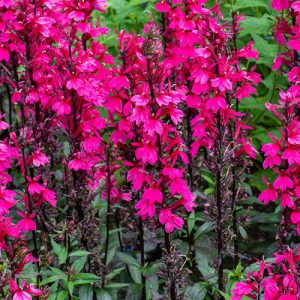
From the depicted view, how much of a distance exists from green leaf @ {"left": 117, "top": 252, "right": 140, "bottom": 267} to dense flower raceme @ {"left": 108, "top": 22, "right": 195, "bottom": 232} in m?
0.46

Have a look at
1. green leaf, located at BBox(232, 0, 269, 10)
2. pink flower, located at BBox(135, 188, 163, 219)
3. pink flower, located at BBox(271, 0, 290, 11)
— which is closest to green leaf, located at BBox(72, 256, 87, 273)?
pink flower, located at BBox(135, 188, 163, 219)

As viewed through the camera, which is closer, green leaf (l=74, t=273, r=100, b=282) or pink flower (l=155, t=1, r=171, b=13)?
green leaf (l=74, t=273, r=100, b=282)

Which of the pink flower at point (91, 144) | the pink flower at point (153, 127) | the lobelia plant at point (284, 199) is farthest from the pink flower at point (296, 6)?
the pink flower at point (91, 144)

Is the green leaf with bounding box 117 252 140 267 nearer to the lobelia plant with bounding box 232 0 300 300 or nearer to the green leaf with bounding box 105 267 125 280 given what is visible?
the green leaf with bounding box 105 267 125 280

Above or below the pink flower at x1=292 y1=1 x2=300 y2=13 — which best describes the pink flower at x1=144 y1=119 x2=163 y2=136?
below

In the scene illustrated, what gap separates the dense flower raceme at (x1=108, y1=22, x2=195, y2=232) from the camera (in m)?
3.02

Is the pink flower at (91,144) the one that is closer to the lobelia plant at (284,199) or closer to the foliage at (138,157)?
the foliage at (138,157)

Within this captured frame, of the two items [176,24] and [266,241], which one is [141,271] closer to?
[266,241]

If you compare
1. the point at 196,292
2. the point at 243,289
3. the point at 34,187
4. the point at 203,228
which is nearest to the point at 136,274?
the point at 196,292

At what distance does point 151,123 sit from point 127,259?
1.10 meters

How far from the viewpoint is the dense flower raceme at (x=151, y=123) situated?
302 cm

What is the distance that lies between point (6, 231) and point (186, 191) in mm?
880

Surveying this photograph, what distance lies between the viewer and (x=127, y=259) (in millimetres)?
3809

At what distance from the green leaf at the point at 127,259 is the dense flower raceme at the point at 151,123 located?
46 centimetres
